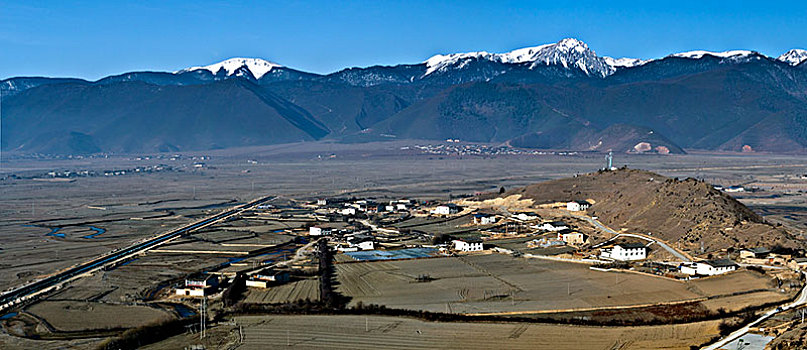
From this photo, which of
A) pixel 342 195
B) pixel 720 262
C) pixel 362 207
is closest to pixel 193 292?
pixel 720 262

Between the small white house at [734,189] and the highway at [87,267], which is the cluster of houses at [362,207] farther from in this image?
the small white house at [734,189]

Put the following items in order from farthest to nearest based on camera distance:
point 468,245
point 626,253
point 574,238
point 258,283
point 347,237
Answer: point 347,237 < point 574,238 < point 468,245 < point 626,253 < point 258,283

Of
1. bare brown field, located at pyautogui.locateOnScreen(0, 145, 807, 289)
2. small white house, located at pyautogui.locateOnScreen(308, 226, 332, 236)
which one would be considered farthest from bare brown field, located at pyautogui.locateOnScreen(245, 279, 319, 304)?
small white house, located at pyautogui.locateOnScreen(308, 226, 332, 236)

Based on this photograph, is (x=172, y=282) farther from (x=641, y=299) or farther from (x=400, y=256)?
(x=641, y=299)

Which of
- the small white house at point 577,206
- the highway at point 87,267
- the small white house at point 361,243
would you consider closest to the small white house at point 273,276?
the small white house at point 361,243

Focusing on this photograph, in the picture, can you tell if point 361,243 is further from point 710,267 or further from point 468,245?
point 710,267
